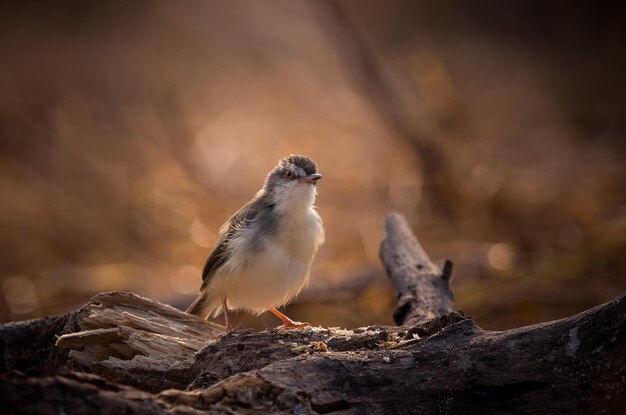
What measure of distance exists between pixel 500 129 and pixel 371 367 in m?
7.99

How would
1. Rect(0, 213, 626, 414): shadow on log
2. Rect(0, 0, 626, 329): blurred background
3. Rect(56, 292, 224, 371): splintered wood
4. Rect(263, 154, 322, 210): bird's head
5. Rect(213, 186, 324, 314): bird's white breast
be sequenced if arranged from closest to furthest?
1. Rect(0, 213, 626, 414): shadow on log
2. Rect(56, 292, 224, 371): splintered wood
3. Rect(213, 186, 324, 314): bird's white breast
4. Rect(263, 154, 322, 210): bird's head
5. Rect(0, 0, 626, 329): blurred background

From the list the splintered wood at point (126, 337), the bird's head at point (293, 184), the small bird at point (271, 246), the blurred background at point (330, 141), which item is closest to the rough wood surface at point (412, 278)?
the small bird at point (271, 246)

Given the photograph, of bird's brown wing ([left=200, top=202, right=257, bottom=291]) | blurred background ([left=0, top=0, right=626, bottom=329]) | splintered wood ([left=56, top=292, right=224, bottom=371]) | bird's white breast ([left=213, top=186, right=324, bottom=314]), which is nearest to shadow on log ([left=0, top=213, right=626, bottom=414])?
splintered wood ([left=56, top=292, right=224, bottom=371])

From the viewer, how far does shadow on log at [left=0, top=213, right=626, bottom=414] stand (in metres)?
2.78

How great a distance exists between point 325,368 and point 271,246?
1.76 metres

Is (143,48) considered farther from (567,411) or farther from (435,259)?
(567,411)

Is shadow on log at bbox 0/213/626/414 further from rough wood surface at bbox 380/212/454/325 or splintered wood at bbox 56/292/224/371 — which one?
rough wood surface at bbox 380/212/454/325

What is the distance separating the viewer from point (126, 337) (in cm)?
412

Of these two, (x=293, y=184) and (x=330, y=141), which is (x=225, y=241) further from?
(x=330, y=141)

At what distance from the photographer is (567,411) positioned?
10.4 ft

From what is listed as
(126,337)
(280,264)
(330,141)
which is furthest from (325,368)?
(330,141)

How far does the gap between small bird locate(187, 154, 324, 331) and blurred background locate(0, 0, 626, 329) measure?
223cm

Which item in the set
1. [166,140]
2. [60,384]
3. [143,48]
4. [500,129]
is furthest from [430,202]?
[60,384]

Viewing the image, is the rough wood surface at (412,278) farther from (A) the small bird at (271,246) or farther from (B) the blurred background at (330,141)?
(B) the blurred background at (330,141)
